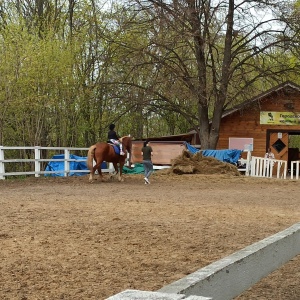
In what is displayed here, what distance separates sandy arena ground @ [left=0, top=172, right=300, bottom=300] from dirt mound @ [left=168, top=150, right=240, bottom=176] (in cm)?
887

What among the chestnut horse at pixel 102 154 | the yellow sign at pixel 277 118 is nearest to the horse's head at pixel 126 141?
the chestnut horse at pixel 102 154

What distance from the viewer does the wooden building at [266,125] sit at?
33.6 meters

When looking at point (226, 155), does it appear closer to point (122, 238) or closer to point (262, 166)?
point (262, 166)

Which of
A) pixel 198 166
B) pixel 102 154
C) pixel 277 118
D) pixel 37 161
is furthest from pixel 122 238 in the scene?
pixel 277 118

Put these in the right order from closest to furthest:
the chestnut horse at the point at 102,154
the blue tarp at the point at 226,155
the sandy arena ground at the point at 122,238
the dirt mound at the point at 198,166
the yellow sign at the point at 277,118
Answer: the sandy arena ground at the point at 122,238
the chestnut horse at the point at 102,154
the dirt mound at the point at 198,166
the blue tarp at the point at 226,155
the yellow sign at the point at 277,118

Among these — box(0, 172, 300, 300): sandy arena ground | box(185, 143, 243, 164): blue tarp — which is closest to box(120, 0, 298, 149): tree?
box(185, 143, 243, 164): blue tarp

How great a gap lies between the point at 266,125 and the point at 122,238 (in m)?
26.8

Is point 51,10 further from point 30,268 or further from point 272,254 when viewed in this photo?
point 272,254

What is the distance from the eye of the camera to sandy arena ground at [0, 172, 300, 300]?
554 cm

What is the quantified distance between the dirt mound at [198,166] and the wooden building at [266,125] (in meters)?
8.97

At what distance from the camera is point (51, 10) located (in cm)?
3453

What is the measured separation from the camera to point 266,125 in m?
33.8

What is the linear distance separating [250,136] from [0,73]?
14.0m

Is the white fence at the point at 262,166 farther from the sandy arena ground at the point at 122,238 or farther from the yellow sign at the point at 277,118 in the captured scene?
the sandy arena ground at the point at 122,238
